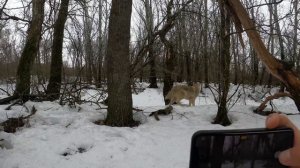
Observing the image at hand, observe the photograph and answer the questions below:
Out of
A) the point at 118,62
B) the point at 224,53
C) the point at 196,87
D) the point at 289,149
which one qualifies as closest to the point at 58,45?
the point at 118,62

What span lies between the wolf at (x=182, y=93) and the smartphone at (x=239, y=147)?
919 cm

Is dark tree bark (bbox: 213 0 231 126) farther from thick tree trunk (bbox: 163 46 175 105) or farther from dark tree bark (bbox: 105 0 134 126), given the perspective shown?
thick tree trunk (bbox: 163 46 175 105)

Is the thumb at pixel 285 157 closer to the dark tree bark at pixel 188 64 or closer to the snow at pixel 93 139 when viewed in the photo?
the snow at pixel 93 139

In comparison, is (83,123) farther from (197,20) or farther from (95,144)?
(197,20)

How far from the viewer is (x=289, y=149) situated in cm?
154

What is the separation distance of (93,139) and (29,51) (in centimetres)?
373

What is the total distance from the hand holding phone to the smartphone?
2 centimetres

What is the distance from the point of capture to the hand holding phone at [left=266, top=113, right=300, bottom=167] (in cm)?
150

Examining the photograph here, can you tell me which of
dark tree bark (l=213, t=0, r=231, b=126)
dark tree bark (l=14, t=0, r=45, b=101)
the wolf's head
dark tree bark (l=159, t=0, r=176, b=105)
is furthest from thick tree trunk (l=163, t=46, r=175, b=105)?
dark tree bark (l=14, t=0, r=45, b=101)

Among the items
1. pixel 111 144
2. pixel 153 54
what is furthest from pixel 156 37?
pixel 111 144

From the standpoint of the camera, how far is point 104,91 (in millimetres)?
9008

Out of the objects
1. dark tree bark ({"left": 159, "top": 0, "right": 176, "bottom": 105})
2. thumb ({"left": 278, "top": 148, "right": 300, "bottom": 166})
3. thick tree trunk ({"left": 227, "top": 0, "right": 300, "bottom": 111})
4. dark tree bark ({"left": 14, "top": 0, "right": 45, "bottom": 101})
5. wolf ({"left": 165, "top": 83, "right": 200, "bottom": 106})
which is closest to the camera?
thumb ({"left": 278, "top": 148, "right": 300, "bottom": 166})

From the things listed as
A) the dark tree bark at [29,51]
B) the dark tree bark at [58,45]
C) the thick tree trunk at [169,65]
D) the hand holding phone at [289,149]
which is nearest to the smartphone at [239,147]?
the hand holding phone at [289,149]

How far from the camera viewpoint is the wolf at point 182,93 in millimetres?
11086
